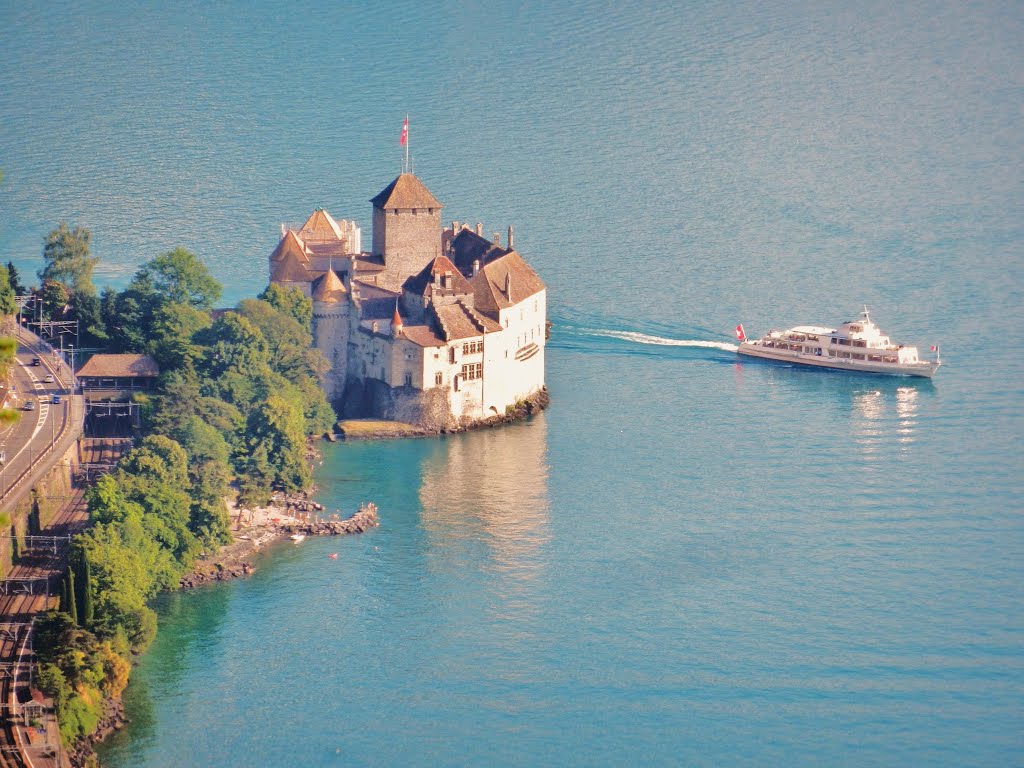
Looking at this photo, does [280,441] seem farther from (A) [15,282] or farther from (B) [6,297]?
(A) [15,282]

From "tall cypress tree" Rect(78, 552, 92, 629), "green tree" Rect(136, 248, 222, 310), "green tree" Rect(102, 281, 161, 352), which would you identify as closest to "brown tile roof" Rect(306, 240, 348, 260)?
"green tree" Rect(136, 248, 222, 310)

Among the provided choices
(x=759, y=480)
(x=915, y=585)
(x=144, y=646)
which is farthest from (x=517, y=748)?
(x=759, y=480)

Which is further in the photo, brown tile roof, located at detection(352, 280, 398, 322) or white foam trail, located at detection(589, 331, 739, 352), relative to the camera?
white foam trail, located at detection(589, 331, 739, 352)

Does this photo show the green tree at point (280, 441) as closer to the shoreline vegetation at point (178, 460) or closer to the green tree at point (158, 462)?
the shoreline vegetation at point (178, 460)

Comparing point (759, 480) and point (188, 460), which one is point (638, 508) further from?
point (188, 460)

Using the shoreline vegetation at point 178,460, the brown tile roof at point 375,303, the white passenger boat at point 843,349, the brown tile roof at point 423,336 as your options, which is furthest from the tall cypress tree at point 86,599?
the white passenger boat at point 843,349

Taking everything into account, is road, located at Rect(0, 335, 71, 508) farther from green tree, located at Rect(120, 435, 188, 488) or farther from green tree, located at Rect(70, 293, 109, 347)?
green tree, located at Rect(120, 435, 188, 488)

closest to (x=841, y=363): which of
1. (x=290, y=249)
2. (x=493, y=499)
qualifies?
(x=493, y=499)
